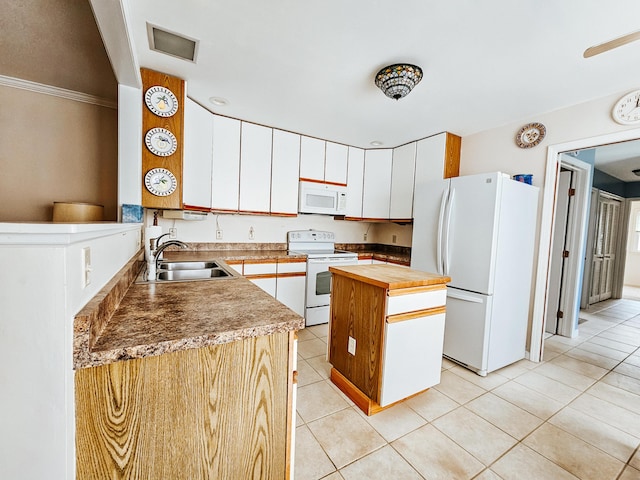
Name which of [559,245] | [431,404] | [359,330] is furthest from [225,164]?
[559,245]

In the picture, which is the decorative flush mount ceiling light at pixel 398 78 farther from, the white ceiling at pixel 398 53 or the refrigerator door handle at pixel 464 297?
the refrigerator door handle at pixel 464 297

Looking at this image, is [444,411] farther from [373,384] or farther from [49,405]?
[49,405]

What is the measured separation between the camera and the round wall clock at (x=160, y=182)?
2.13 metres

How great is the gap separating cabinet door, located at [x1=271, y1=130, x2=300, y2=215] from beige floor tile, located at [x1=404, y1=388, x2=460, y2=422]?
232 cm

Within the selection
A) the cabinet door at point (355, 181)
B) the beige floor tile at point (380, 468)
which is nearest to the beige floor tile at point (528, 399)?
the beige floor tile at point (380, 468)

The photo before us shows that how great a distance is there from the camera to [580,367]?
2.48 meters

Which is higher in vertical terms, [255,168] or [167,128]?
[167,128]

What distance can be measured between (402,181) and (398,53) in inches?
78.8

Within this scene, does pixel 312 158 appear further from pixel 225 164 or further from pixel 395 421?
pixel 395 421

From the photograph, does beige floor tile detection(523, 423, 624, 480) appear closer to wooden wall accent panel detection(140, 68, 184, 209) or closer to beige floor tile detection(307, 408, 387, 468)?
beige floor tile detection(307, 408, 387, 468)

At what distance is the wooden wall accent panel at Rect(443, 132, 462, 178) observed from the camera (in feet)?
10.2

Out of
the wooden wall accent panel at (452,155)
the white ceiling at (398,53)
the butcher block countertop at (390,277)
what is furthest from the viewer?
the wooden wall accent panel at (452,155)

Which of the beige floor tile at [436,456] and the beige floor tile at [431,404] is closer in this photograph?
the beige floor tile at [436,456]

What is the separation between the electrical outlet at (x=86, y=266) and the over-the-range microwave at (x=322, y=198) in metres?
2.67
